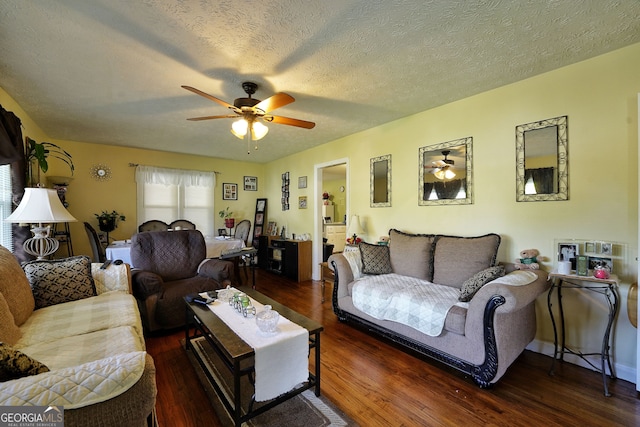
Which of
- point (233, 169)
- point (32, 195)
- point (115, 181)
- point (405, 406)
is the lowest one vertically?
point (405, 406)

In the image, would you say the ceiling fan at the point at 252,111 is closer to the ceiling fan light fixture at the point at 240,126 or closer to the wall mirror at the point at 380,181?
the ceiling fan light fixture at the point at 240,126

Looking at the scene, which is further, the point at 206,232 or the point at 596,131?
the point at 206,232

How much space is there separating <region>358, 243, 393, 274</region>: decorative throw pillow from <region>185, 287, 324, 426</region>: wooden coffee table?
1318 mm

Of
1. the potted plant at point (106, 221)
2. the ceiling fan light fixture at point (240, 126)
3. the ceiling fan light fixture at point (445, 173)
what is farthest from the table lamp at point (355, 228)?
the potted plant at point (106, 221)

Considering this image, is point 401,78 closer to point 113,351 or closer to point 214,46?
point 214,46

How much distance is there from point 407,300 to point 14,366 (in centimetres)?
224

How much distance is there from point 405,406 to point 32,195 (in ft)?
11.3

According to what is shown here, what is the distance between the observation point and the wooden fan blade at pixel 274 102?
7.36 feet

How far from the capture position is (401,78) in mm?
2469

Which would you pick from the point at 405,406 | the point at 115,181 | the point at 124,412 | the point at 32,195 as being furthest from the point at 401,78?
the point at 115,181

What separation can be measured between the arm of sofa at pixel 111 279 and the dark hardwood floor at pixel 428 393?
2.04 feet

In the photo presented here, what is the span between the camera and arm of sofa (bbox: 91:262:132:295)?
7.89 feet

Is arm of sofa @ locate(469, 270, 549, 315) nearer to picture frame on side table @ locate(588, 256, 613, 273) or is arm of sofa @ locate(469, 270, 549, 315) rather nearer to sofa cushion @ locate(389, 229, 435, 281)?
picture frame on side table @ locate(588, 256, 613, 273)

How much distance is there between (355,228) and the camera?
3.96m
